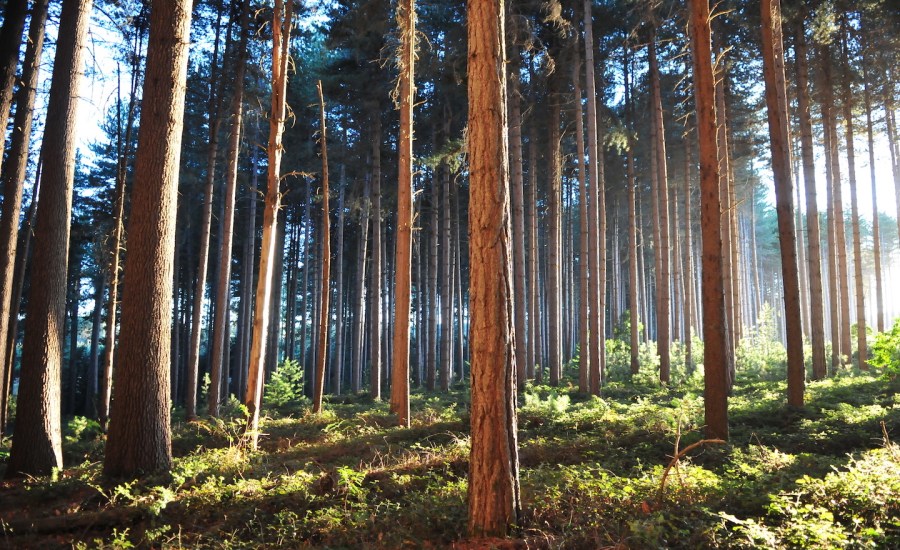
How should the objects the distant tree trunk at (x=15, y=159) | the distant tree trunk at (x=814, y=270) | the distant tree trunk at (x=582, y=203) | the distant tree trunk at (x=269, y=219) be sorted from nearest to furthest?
the distant tree trunk at (x=15, y=159), the distant tree trunk at (x=269, y=219), the distant tree trunk at (x=814, y=270), the distant tree trunk at (x=582, y=203)

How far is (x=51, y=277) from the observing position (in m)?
7.62

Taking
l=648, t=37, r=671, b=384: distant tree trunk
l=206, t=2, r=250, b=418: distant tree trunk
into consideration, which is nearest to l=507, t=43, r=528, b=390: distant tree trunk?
l=648, t=37, r=671, b=384: distant tree trunk

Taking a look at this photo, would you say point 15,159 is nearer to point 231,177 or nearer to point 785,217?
point 231,177

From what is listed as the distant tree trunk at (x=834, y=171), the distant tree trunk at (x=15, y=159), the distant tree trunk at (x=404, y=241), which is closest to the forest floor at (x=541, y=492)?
the distant tree trunk at (x=404, y=241)

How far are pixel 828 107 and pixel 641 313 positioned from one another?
1719 cm

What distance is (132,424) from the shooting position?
6418 millimetres

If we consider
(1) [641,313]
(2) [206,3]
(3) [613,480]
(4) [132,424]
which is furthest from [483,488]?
(1) [641,313]

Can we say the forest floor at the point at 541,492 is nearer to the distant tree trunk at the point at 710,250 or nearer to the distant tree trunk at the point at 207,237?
the distant tree trunk at the point at 710,250

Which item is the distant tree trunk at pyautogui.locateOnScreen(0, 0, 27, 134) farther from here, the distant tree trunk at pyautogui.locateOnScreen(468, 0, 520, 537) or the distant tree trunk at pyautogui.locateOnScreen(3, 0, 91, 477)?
the distant tree trunk at pyautogui.locateOnScreen(468, 0, 520, 537)

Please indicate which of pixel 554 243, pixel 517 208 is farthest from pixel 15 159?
pixel 554 243

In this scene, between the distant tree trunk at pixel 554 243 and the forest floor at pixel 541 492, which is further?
the distant tree trunk at pixel 554 243

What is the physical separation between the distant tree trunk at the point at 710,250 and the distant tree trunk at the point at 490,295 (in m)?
4.80

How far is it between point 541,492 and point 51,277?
740 centimetres

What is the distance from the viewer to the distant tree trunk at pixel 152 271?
21.0ft
